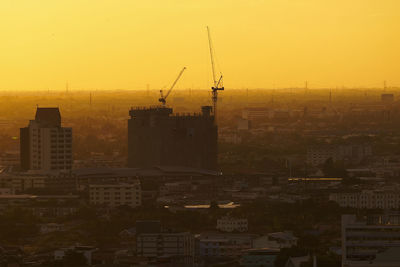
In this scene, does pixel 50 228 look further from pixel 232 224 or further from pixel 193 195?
pixel 193 195

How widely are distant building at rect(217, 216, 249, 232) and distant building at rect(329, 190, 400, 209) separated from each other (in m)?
6.26

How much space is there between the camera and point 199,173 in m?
60.9

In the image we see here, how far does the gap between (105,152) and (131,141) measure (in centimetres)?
1236

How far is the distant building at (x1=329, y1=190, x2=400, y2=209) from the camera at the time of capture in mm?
49562

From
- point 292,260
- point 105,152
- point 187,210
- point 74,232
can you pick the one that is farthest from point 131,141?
point 292,260

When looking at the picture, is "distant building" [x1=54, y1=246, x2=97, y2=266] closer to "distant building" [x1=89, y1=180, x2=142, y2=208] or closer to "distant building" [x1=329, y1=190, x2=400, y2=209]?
"distant building" [x1=329, y1=190, x2=400, y2=209]

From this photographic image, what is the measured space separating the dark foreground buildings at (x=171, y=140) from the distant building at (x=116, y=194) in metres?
12.4

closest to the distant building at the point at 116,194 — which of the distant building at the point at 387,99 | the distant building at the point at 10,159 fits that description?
the distant building at the point at 10,159

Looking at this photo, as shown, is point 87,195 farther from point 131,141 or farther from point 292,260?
point 292,260

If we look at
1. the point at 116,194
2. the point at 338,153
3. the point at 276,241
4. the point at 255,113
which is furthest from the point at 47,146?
the point at 255,113

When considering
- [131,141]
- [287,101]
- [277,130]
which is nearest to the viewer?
[131,141]

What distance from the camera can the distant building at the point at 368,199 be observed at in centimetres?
4956

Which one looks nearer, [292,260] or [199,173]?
[292,260]

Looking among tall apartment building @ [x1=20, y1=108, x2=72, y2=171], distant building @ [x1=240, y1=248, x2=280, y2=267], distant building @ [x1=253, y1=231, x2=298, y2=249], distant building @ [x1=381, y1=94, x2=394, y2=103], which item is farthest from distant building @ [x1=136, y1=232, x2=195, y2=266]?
distant building @ [x1=381, y1=94, x2=394, y2=103]
